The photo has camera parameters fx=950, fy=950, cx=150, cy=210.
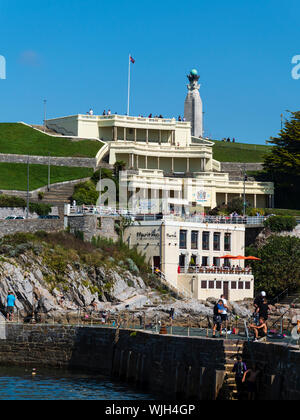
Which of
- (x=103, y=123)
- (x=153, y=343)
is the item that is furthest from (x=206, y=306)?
(x=103, y=123)

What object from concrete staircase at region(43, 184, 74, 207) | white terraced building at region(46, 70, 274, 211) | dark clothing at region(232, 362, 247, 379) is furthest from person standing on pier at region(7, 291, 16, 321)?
white terraced building at region(46, 70, 274, 211)

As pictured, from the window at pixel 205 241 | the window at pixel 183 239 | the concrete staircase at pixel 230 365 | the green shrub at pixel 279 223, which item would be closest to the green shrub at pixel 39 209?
the window at pixel 183 239

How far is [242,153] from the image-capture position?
12294 centimetres

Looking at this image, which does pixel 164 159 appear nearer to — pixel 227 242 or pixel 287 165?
pixel 287 165

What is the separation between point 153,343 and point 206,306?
2585cm

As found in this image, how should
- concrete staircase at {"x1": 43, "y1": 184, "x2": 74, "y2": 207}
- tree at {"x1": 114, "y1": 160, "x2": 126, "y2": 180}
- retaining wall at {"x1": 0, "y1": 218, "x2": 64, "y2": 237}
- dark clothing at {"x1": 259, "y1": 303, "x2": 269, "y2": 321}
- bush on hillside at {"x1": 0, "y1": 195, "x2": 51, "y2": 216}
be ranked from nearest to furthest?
1. dark clothing at {"x1": 259, "y1": 303, "x2": 269, "y2": 321}
2. retaining wall at {"x1": 0, "y1": 218, "x2": 64, "y2": 237}
3. bush on hillside at {"x1": 0, "y1": 195, "x2": 51, "y2": 216}
4. concrete staircase at {"x1": 43, "y1": 184, "x2": 74, "y2": 207}
5. tree at {"x1": 114, "y1": 160, "x2": 126, "y2": 180}

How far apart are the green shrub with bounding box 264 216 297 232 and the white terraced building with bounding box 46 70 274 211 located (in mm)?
8029

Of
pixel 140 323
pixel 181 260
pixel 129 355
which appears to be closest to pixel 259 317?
Answer: pixel 129 355

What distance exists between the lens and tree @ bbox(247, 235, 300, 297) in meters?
75.5

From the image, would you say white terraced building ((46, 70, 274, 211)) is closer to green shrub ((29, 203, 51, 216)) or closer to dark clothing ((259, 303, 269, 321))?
green shrub ((29, 203, 51, 216))

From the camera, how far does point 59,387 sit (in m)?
43.7

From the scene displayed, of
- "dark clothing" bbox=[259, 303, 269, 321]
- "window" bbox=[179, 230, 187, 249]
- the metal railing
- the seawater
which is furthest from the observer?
"window" bbox=[179, 230, 187, 249]

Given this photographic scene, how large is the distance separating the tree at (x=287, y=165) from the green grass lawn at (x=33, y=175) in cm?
1946
